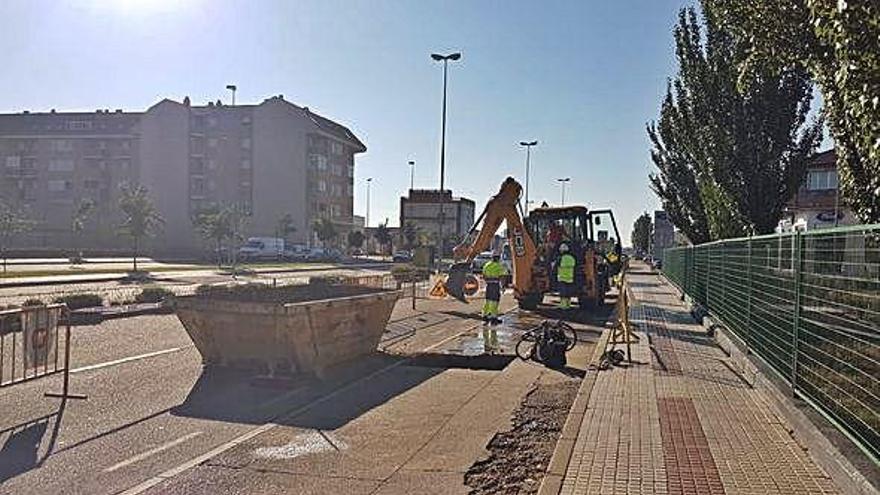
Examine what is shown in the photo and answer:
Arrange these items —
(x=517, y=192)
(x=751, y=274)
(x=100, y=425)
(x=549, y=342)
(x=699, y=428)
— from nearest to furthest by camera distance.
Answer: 1. (x=699, y=428)
2. (x=100, y=425)
3. (x=751, y=274)
4. (x=549, y=342)
5. (x=517, y=192)

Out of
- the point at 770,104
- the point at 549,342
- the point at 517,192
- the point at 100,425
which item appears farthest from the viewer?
the point at 517,192

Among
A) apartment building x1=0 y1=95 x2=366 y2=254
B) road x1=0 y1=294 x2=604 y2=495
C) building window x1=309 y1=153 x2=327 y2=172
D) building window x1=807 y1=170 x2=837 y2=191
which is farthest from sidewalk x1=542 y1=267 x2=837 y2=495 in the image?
building window x1=309 y1=153 x2=327 y2=172

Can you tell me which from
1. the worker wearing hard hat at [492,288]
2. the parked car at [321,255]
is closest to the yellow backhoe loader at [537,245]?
the worker wearing hard hat at [492,288]

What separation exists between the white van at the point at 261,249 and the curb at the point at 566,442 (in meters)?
61.3

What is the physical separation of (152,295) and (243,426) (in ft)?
51.6

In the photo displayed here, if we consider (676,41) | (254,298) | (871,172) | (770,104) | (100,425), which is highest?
(676,41)

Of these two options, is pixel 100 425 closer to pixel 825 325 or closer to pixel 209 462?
pixel 209 462

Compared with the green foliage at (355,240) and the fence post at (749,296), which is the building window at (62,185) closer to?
the green foliage at (355,240)

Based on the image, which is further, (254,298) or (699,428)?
(254,298)

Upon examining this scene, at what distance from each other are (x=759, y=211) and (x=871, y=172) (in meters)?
15.7

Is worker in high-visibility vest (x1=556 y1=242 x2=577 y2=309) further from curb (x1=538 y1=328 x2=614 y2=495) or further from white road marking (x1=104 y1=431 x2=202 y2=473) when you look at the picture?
white road marking (x1=104 y1=431 x2=202 y2=473)

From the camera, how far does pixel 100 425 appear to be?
889 cm

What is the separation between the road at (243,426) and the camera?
277 inches

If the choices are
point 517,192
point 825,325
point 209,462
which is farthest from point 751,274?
point 517,192
